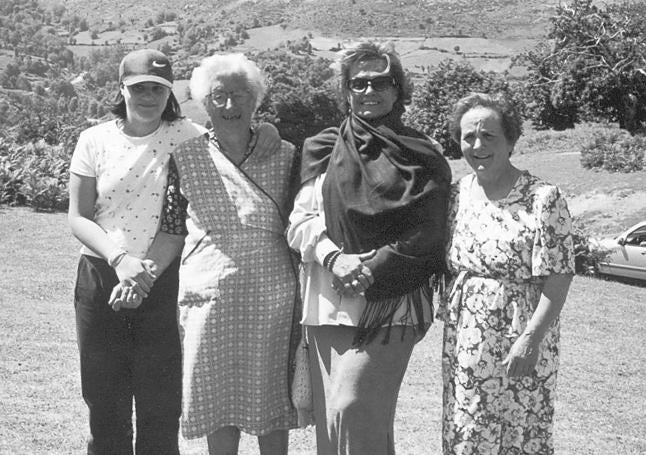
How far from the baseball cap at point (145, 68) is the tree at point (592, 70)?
3369 cm

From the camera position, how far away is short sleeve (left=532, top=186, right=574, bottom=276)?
10.1ft

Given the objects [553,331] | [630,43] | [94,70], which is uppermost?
[94,70]

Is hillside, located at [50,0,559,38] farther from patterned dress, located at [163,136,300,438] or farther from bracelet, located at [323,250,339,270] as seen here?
bracelet, located at [323,250,339,270]

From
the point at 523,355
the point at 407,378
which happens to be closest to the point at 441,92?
the point at 407,378

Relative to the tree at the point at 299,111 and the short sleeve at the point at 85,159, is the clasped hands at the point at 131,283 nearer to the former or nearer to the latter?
the short sleeve at the point at 85,159

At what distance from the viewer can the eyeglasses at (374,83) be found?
3229mm

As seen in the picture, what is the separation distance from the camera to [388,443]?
10.8 feet

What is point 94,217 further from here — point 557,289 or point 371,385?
point 557,289

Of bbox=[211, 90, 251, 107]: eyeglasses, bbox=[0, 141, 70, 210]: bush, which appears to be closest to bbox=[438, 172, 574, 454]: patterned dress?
bbox=[211, 90, 251, 107]: eyeglasses

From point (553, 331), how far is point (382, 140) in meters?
1.00

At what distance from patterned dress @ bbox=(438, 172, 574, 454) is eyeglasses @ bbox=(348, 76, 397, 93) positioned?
570 mm

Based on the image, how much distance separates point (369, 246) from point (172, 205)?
908 mm

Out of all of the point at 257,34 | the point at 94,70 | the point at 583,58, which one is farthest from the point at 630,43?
the point at 257,34

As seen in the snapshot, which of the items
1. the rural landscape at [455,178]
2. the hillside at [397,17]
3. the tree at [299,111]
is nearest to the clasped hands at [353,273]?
the rural landscape at [455,178]
